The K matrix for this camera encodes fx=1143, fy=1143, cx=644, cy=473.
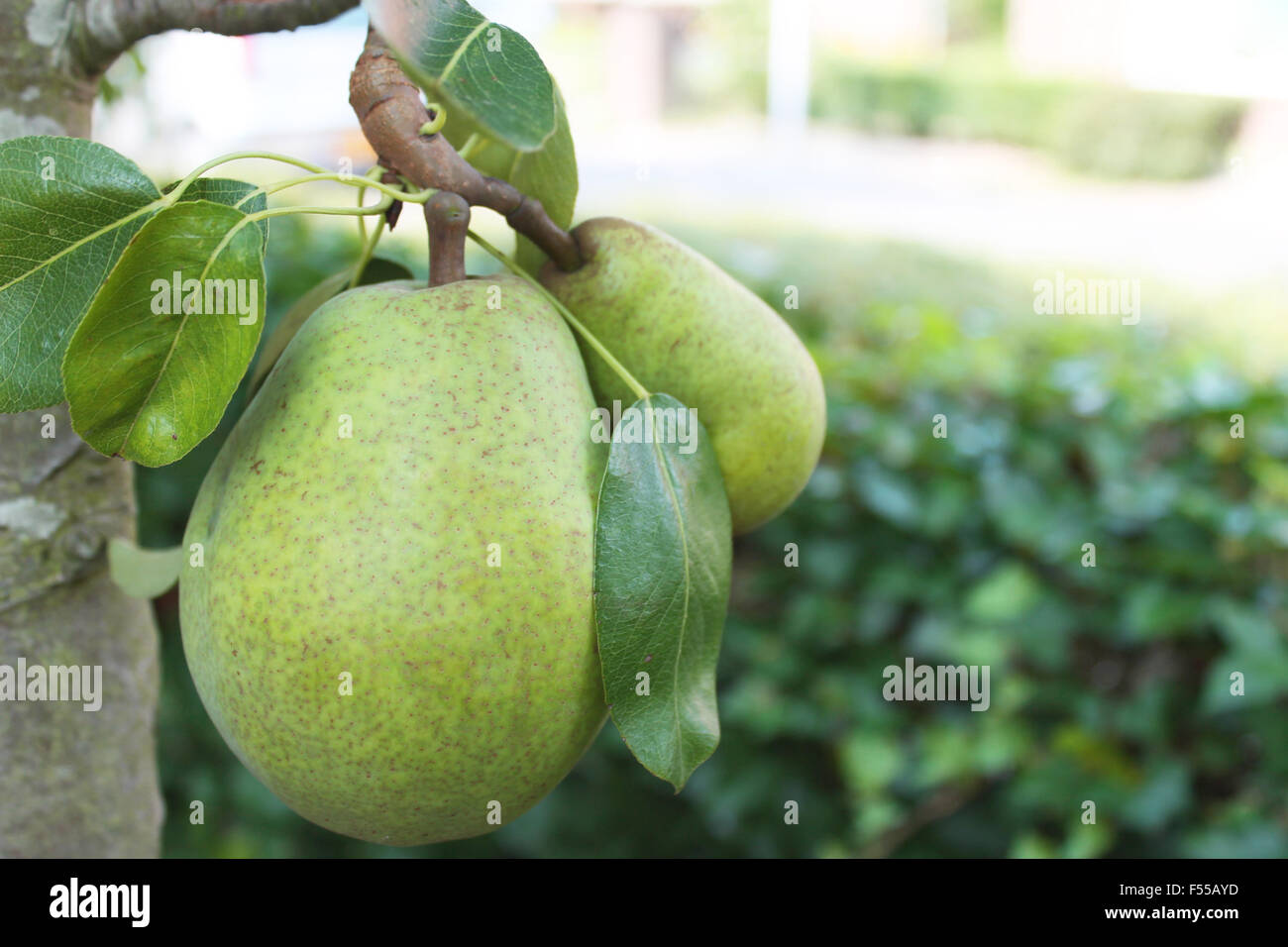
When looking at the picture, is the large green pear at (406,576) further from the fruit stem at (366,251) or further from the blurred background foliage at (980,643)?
the blurred background foliage at (980,643)

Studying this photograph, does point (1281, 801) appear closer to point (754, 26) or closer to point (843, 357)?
point (843, 357)

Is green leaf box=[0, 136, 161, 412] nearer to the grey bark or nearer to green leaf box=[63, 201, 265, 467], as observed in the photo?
green leaf box=[63, 201, 265, 467]

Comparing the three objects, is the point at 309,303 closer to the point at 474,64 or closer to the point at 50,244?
the point at 50,244

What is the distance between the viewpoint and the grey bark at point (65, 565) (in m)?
0.86

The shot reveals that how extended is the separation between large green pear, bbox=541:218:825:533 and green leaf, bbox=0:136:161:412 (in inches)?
12.8

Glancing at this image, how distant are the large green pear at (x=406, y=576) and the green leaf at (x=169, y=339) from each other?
6 centimetres

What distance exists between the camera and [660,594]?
71 cm

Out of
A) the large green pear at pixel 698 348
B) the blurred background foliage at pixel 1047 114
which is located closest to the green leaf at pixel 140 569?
the large green pear at pixel 698 348

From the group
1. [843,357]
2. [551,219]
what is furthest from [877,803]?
[551,219]

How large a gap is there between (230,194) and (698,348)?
0.35 meters

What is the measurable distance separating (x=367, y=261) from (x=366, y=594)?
367mm

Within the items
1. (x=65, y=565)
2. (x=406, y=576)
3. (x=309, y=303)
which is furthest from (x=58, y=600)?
(x=406, y=576)

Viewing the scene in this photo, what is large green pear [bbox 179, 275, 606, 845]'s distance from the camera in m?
0.65

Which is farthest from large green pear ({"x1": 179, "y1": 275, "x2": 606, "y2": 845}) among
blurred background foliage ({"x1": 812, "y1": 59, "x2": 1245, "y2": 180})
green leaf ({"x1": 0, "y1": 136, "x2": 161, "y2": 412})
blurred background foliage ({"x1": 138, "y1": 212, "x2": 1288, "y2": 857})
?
blurred background foliage ({"x1": 812, "y1": 59, "x2": 1245, "y2": 180})
